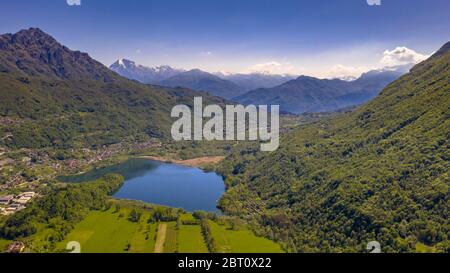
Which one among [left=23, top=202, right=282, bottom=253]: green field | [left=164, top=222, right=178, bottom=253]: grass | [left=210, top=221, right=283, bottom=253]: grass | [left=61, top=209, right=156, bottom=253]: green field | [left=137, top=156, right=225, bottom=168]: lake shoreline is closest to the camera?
[left=210, top=221, right=283, bottom=253]: grass

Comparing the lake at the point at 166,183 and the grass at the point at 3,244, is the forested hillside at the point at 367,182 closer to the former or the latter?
the lake at the point at 166,183

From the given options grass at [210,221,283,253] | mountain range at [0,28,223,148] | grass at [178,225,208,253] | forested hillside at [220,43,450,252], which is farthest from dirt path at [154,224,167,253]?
mountain range at [0,28,223,148]

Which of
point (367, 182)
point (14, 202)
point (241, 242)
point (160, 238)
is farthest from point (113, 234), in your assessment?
point (367, 182)

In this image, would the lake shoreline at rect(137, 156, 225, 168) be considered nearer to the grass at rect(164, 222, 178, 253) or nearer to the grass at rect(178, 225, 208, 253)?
the grass at rect(164, 222, 178, 253)

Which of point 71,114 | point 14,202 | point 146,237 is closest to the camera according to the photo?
point 146,237

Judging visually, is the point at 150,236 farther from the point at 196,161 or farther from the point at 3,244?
the point at 196,161

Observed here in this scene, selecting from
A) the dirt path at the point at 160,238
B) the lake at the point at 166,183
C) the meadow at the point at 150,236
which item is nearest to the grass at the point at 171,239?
the meadow at the point at 150,236
